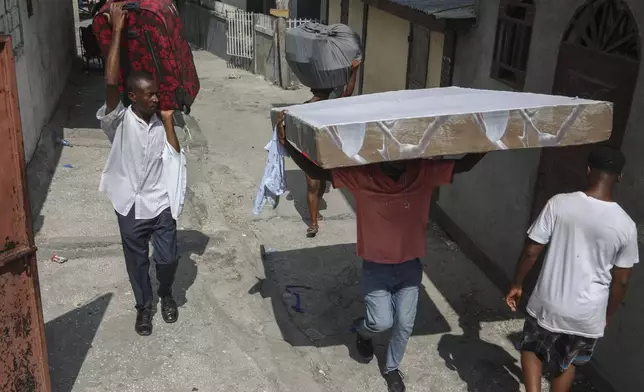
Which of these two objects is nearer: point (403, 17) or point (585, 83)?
point (585, 83)

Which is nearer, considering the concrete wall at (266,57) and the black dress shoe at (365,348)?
the black dress shoe at (365,348)

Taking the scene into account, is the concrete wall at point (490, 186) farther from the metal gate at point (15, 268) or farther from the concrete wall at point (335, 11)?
the concrete wall at point (335, 11)

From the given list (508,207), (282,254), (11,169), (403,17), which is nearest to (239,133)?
(403,17)

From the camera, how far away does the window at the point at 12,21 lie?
7.30m

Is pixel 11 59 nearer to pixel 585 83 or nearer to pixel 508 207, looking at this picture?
pixel 585 83

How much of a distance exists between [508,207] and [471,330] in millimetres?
1155

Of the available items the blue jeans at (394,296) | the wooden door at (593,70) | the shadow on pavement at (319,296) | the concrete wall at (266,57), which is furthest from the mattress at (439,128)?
the concrete wall at (266,57)

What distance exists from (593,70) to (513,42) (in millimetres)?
1311

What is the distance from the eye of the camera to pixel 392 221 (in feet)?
12.7

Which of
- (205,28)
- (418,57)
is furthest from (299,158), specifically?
(205,28)

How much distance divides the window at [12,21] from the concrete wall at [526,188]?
5081 mm

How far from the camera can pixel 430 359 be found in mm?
4715

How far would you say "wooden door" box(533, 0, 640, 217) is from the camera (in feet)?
13.0

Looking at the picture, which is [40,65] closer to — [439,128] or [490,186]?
[490,186]
